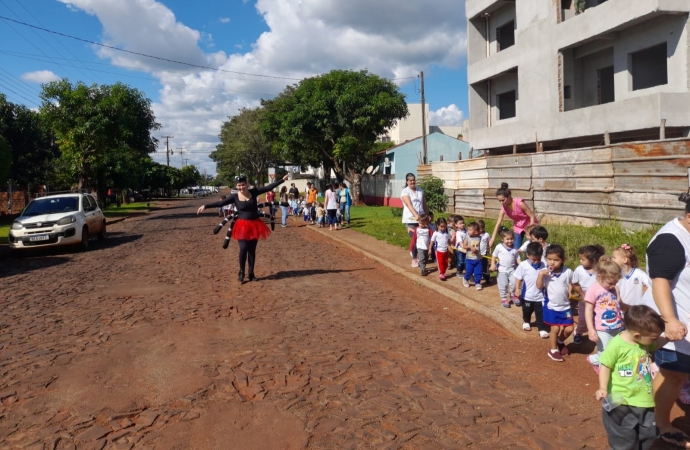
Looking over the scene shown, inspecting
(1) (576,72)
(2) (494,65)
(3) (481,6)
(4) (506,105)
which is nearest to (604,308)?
(1) (576,72)

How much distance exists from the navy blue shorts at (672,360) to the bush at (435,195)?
1899cm

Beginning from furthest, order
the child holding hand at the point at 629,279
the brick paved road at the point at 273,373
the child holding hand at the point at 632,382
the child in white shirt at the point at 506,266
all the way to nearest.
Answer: the child in white shirt at the point at 506,266 → the child holding hand at the point at 629,279 → the brick paved road at the point at 273,373 → the child holding hand at the point at 632,382

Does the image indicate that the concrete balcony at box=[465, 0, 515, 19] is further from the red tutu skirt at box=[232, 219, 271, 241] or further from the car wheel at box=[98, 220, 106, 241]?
the red tutu skirt at box=[232, 219, 271, 241]

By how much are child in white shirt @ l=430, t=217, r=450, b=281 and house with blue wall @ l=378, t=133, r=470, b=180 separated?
28.0 meters

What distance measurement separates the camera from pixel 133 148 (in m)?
32.6

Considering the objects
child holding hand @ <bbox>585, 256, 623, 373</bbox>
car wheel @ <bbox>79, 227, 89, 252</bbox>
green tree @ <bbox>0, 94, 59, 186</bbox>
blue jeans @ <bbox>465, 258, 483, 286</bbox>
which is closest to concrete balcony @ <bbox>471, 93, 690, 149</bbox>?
blue jeans @ <bbox>465, 258, 483, 286</bbox>

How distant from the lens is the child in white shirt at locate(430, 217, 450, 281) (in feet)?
31.0

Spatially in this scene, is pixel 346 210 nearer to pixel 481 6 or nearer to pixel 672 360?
pixel 481 6

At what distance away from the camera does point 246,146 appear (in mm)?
59969

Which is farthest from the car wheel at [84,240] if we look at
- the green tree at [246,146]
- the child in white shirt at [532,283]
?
the green tree at [246,146]

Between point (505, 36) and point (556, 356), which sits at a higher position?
point (505, 36)

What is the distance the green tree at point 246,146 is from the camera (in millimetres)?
59812

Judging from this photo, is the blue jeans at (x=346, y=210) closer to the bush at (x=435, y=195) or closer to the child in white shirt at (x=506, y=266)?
the bush at (x=435, y=195)

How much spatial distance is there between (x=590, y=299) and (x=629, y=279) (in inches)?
20.9
